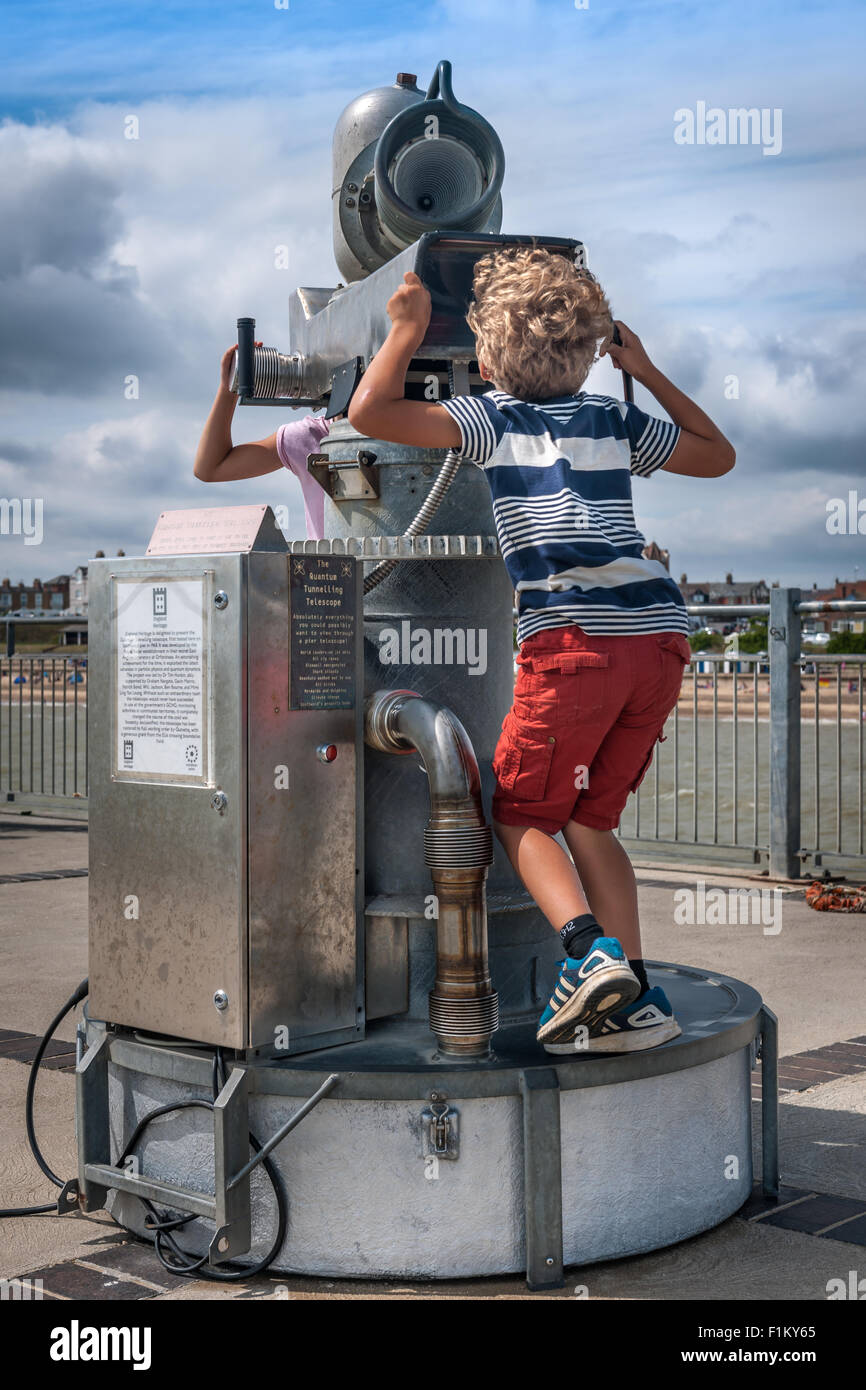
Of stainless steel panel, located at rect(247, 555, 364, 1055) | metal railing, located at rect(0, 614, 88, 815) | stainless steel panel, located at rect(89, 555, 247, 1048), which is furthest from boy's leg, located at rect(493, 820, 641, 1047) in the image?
metal railing, located at rect(0, 614, 88, 815)

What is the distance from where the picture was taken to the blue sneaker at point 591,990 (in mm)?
3145

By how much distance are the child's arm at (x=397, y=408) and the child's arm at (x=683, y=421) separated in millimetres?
485

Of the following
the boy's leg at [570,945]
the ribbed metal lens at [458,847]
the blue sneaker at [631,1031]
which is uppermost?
the ribbed metal lens at [458,847]

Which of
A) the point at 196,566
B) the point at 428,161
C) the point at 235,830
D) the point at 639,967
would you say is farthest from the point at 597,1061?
the point at 428,161

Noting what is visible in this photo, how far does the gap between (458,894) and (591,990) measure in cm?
39

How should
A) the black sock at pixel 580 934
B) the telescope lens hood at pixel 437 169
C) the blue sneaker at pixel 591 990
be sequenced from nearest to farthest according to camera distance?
1. the blue sneaker at pixel 591 990
2. the black sock at pixel 580 934
3. the telescope lens hood at pixel 437 169

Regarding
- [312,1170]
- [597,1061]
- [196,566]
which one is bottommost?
[312,1170]

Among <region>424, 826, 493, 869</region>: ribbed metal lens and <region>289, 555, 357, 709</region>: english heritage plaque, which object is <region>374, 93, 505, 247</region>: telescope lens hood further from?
<region>424, 826, 493, 869</region>: ribbed metal lens

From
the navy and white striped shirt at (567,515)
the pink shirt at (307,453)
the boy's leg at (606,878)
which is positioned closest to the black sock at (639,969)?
the boy's leg at (606,878)

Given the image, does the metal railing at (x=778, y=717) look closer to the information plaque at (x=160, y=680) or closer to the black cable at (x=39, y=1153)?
the black cable at (x=39, y=1153)

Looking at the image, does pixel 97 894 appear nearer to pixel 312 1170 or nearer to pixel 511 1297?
pixel 312 1170

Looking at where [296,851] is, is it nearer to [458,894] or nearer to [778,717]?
[458,894]

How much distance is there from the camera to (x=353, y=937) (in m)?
3.52

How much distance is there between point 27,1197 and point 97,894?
833 millimetres
